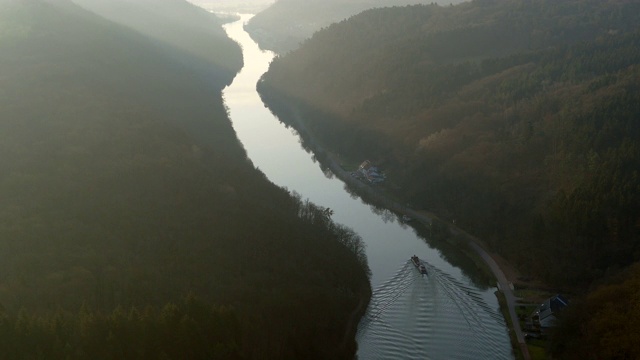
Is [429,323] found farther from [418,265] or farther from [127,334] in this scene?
[127,334]

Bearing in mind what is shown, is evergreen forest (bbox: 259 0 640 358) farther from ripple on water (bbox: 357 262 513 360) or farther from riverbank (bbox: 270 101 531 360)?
ripple on water (bbox: 357 262 513 360)

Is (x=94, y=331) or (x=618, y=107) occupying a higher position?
(x=618, y=107)

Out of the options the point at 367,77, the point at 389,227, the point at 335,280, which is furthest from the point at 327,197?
the point at 367,77

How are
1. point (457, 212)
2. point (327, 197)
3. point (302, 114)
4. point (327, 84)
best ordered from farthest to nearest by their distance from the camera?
point (327, 84)
point (302, 114)
point (327, 197)
point (457, 212)

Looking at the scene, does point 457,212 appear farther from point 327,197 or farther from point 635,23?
point 635,23

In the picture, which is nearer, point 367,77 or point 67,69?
point 67,69

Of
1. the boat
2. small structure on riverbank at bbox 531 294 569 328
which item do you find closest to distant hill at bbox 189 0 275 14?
the boat

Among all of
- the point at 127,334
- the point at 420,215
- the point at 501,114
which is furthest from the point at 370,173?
the point at 127,334
